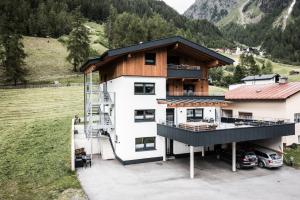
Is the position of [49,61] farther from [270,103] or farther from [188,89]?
[270,103]

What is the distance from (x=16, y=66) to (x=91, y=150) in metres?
41.3

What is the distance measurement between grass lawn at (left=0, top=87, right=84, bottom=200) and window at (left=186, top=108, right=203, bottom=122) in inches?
493

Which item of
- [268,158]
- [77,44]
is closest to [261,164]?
[268,158]

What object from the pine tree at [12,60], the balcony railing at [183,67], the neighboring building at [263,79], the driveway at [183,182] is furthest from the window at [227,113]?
the pine tree at [12,60]

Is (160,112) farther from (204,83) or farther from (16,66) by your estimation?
(16,66)

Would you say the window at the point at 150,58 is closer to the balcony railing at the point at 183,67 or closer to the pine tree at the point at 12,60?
the balcony railing at the point at 183,67

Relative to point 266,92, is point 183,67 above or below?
above

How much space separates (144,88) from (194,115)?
6162mm

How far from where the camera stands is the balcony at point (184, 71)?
2854cm

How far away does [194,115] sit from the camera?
→ 29234mm

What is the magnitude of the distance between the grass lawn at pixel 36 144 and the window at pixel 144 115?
7541 mm

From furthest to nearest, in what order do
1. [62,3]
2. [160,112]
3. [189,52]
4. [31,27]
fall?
[62,3] → [31,27] → [189,52] → [160,112]

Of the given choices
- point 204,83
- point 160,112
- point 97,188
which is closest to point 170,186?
point 97,188

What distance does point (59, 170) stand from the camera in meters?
23.7
